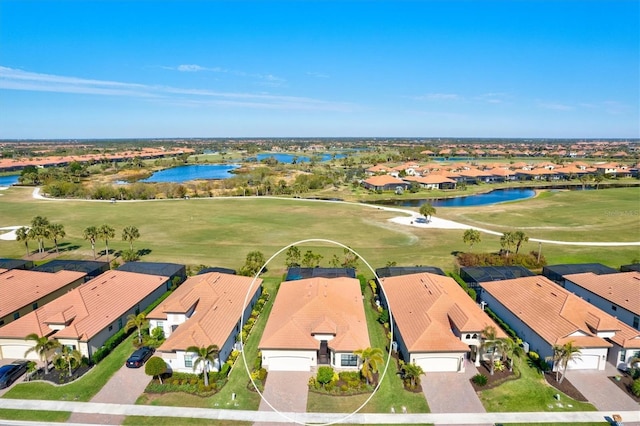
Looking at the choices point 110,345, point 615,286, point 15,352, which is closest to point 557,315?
point 615,286

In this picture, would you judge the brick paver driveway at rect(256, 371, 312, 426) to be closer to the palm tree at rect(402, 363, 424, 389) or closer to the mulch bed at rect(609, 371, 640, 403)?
the palm tree at rect(402, 363, 424, 389)

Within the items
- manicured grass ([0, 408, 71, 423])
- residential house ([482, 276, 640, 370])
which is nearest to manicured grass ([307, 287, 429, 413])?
residential house ([482, 276, 640, 370])

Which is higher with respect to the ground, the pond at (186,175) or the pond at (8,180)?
the pond at (186,175)

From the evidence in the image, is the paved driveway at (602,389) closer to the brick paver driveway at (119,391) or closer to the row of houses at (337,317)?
the row of houses at (337,317)

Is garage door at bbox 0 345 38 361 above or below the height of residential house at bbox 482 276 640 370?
below

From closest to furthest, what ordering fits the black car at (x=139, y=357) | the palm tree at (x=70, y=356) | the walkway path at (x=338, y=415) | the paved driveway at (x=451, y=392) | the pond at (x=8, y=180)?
1. the walkway path at (x=338, y=415)
2. the paved driveway at (x=451, y=392)
3. the palm tree at (x=70, y=356)
4. the black car at (x=139, y=357)
5. the pond at (x=8, y=180)

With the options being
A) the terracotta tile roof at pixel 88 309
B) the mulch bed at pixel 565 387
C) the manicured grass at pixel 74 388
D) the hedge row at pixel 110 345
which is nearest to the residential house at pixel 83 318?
the terracotta tile roof at pixel 88 309
